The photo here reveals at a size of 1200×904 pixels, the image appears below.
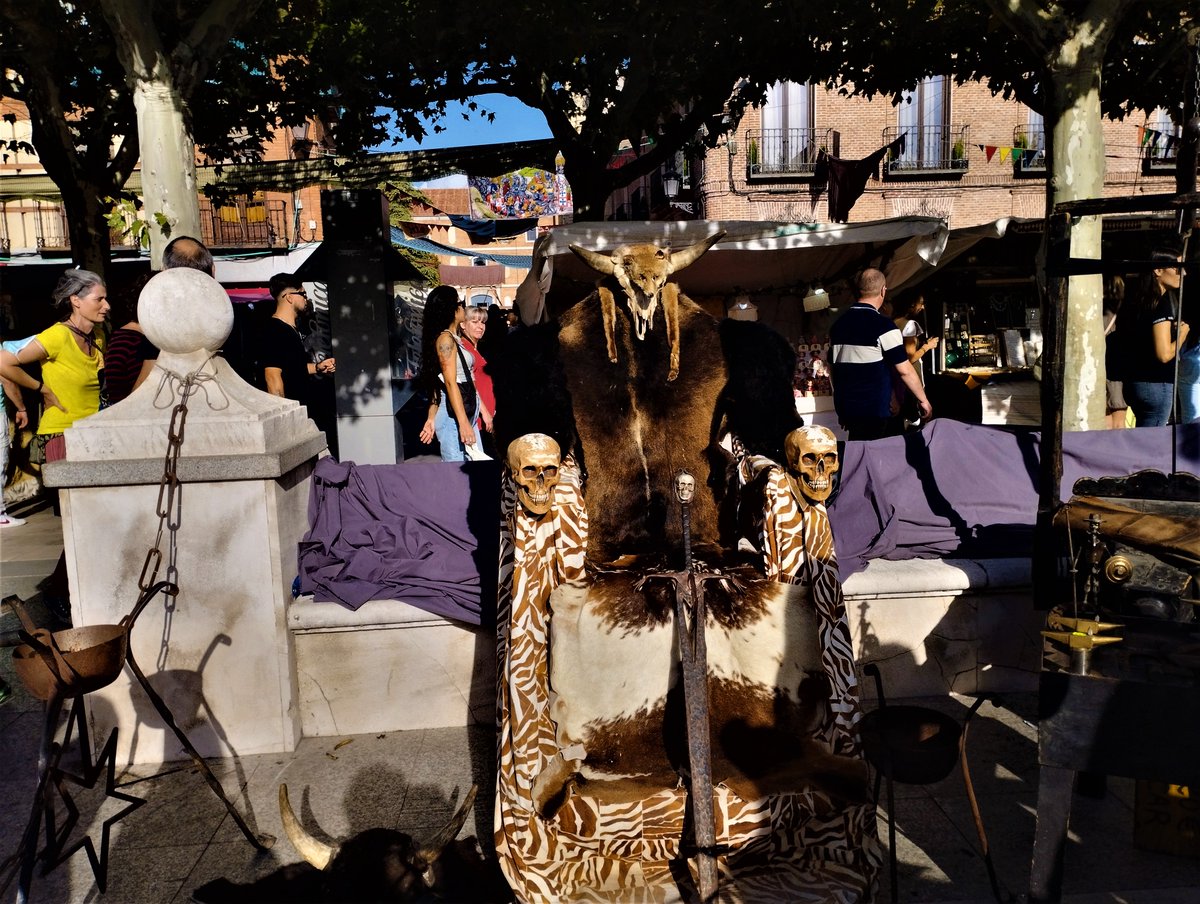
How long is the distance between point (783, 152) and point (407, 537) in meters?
20.7

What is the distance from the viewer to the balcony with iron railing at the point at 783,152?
21.9 m

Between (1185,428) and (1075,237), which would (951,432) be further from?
(1075,237)

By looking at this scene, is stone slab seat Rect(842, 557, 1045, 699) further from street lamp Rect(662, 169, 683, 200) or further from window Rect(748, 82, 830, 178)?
street lamp Rect(662, 169, 683, 200)

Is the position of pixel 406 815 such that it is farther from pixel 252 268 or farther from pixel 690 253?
pixel 252 268

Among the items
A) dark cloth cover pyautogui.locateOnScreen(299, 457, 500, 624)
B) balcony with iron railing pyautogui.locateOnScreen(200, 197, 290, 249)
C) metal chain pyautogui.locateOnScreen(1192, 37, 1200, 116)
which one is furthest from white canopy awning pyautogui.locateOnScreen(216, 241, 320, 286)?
metal chain pyautogui.locateOnScreen(1192, 37, 1200, 116)

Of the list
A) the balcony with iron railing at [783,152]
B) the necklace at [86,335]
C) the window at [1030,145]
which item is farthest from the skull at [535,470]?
the window at [1030,145]

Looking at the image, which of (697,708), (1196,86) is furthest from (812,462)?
(1196,86)

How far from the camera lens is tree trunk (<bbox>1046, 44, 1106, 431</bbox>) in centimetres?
612

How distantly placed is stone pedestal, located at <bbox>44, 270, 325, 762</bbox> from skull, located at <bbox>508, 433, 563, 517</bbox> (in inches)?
45.5

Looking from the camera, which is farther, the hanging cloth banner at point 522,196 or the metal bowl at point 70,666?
the hanging cloth banner at point 522,196

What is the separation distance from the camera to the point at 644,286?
3301 mm

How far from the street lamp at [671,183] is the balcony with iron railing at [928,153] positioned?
5845 millimetres

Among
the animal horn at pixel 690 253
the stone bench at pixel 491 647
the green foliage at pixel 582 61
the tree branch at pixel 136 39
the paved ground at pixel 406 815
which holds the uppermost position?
the green foliage at pixel 582 61

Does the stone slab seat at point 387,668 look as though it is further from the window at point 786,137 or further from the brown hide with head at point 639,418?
the window at point 786,137
